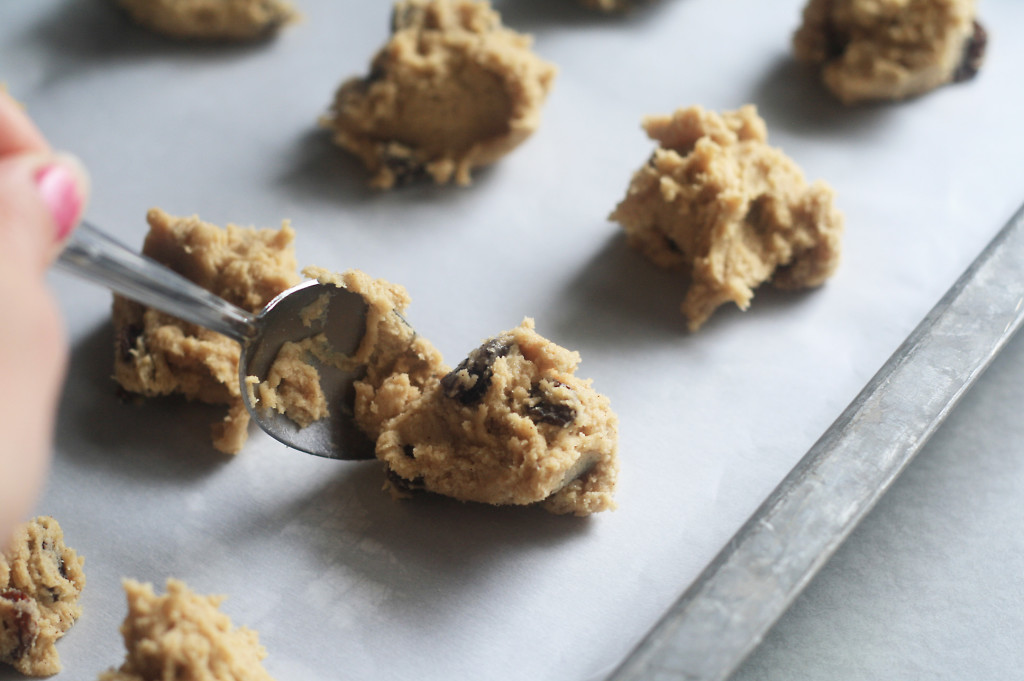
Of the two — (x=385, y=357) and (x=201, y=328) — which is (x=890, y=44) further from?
(x=201, y=328)

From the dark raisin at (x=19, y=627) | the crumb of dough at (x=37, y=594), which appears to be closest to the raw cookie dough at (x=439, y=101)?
the crumb of dough at (x=37, y=594)

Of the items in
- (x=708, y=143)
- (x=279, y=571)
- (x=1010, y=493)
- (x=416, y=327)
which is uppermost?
(x=708, y=143)

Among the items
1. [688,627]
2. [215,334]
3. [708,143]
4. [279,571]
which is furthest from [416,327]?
[688,627]

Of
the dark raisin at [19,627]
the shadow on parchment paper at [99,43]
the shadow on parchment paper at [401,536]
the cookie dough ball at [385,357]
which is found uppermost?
the cookie dough ball at [385,357]

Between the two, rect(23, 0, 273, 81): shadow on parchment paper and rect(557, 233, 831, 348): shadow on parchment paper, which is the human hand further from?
rect(23, 0, 273, 81): shadow on parchment paper

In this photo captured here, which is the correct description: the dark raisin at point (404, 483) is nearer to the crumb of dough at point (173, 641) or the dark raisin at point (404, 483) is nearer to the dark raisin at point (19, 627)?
the crumb of dough at point (173, 641)

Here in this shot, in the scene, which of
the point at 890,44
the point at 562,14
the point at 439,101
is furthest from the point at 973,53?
the point at 439,101

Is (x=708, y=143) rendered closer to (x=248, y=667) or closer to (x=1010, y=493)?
(x=1010, y=493)
